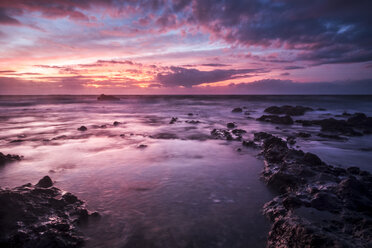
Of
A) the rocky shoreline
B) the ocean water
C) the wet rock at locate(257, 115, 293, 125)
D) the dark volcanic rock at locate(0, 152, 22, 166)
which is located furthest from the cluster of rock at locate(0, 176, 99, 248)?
the wet rock at locate(257, 115, 293, 125)

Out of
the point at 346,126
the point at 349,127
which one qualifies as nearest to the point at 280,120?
the point at 346,126

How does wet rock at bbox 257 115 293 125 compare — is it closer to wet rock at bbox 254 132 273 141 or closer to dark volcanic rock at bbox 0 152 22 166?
wet rock at bbox 254 132 273 141

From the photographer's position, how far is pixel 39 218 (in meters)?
3.64

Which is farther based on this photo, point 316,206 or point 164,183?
point 164,183

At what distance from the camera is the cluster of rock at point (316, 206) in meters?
2.96

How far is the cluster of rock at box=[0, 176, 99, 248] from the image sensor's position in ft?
10.3

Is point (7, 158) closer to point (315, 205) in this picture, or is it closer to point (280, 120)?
point (315, 205)

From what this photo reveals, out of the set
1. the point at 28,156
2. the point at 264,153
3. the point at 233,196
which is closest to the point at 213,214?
the point at 233,196

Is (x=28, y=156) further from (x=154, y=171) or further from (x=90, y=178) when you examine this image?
(x=154, y=171)

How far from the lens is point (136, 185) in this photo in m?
5.88

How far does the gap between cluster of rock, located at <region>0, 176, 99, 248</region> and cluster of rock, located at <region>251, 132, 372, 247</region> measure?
3.56 metres

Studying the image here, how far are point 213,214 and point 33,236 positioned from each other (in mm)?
3277

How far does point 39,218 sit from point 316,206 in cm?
534

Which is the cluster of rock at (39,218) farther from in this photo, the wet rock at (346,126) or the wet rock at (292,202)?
the wet rock at (346,126)
